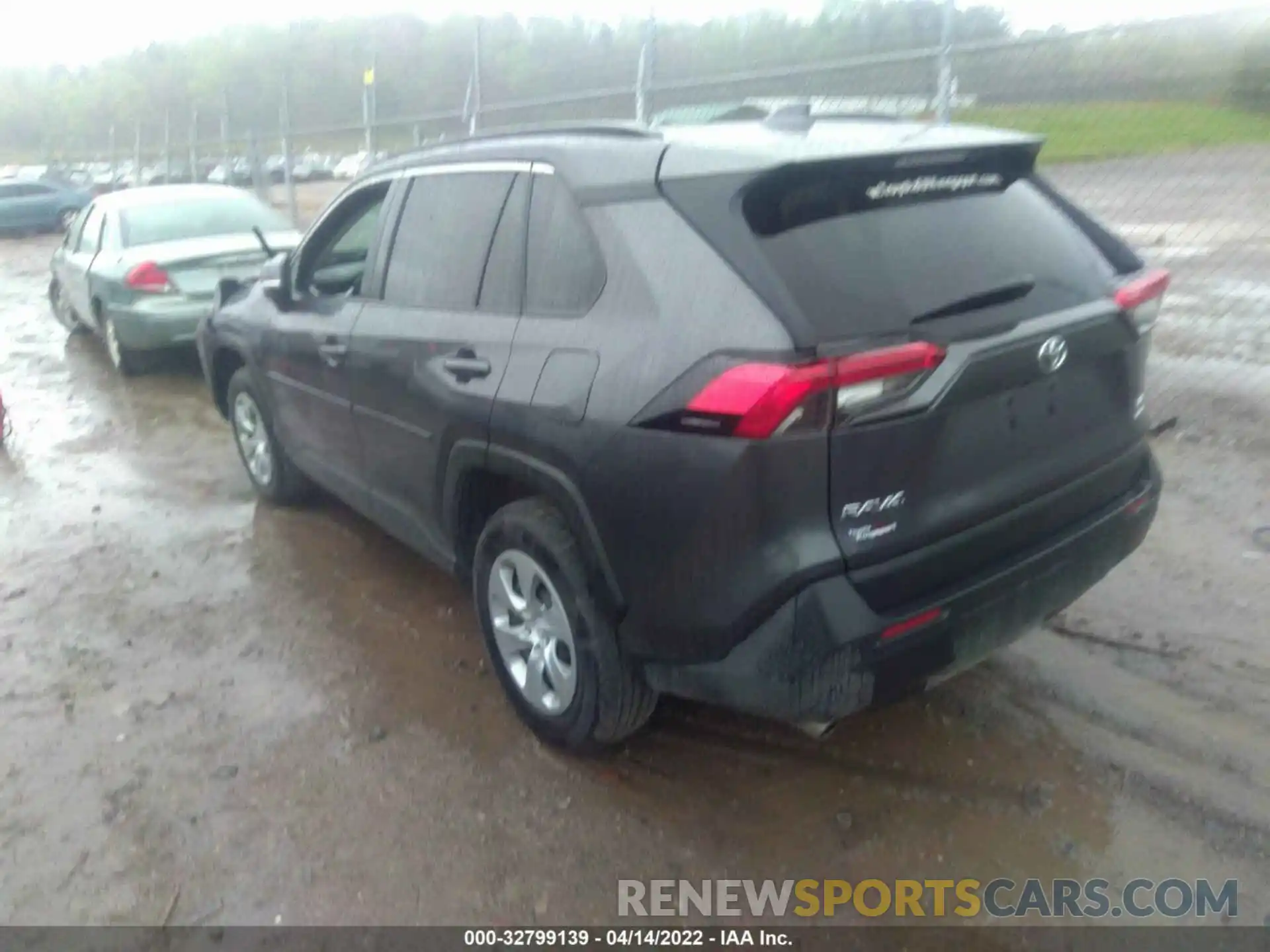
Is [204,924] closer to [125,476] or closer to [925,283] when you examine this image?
[925,283]

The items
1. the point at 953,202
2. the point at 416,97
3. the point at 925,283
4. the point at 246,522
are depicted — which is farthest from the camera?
the point at 416,97

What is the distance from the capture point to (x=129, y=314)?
8422 millimetres

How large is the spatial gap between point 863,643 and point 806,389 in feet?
2.11

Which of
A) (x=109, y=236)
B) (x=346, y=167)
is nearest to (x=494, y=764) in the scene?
(x=109, y=236)

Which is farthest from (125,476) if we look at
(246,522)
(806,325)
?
(806,325)

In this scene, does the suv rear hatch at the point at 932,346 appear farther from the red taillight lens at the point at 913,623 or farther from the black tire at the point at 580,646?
the black tire at the point at 580,646

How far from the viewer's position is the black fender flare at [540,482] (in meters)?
2.91

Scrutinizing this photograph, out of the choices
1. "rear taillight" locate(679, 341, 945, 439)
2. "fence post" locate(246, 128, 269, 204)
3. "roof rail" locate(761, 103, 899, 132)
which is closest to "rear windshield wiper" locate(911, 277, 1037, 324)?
"rear taillight" locate(679, 341, 945, 439)

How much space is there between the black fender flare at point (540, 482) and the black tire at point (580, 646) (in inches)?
3.0

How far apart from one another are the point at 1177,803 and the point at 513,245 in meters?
2.61

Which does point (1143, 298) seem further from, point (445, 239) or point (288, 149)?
point (288, 149)

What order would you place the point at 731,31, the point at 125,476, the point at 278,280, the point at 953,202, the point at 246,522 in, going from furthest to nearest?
the point at 731,31 < the point at 125,476 < the point at 246,522 < the point at 278,280 < the point at 953,202

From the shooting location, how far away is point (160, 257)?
831 cm

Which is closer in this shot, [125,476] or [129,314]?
[125,476]
